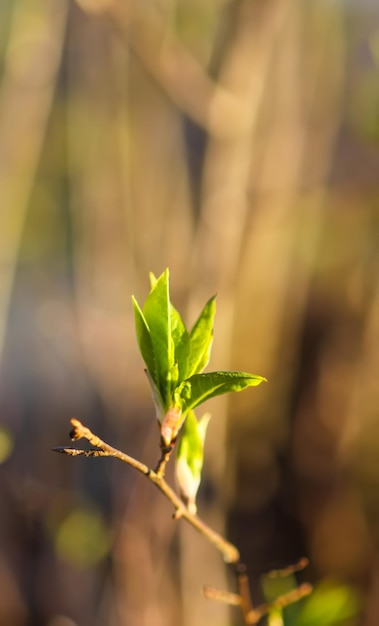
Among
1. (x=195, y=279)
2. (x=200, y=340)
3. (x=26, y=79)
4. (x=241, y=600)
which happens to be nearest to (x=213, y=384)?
(x=200, y=340)

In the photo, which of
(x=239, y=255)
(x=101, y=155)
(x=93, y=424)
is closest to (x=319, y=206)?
(x=239, y=255)

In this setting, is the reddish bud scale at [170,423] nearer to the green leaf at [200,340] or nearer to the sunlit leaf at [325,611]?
the green leaf at [200,340]

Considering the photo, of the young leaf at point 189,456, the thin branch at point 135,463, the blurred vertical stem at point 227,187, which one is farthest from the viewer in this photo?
the blurred vertical stem at point 227,187

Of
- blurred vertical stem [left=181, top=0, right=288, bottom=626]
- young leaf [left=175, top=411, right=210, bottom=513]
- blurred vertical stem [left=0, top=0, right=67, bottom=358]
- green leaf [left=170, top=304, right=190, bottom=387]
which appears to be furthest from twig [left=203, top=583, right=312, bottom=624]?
blurred vertical stem [left=0, top=0, right=67, bottom=358]

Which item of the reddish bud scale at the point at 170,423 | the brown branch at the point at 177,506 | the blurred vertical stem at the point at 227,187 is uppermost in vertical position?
the blurred vertical stem at the point at 227,187

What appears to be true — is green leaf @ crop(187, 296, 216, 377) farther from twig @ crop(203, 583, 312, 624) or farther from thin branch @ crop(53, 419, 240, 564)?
twig @ crop(203, 583, 312, 624)

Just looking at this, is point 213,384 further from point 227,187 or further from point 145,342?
point 227,187

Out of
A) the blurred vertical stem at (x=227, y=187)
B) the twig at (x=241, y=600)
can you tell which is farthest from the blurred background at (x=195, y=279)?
the twig at (x=241, y=600)
